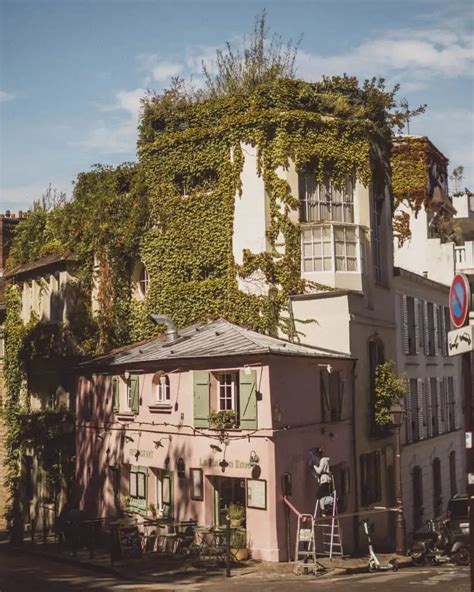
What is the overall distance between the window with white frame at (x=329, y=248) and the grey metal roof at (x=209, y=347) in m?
2.66

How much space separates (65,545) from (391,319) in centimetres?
1252

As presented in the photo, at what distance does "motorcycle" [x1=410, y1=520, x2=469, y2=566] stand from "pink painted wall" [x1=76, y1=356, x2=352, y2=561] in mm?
2928

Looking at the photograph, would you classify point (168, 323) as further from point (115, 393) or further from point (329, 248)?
point (329, 248)

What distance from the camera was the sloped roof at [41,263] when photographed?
102ft

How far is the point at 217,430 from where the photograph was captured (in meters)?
21.8

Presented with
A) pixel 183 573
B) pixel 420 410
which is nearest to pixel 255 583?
pixel 183 573

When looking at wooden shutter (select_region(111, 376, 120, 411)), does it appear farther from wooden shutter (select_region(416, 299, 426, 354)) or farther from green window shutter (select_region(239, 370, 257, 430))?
wooden shutter (select_region(416, 299, 426, 354))

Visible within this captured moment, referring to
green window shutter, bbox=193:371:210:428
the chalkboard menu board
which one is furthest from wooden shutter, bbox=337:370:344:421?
the chalkboard menu board

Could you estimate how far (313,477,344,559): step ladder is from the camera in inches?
848

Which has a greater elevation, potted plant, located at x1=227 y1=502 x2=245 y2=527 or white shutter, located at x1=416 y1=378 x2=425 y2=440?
white shutter, located at x1=416 y1=378 x2=425 y2=440

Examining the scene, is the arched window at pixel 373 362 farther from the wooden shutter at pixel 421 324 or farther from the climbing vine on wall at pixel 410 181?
the climbing vine on wall at pixel 410 181

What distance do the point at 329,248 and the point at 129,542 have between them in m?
10.4

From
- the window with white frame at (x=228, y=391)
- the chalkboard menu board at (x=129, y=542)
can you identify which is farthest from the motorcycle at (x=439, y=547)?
the chalkboard menu board at (x=129, y=542)

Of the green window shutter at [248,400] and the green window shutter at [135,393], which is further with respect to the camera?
the green window shutter at [135,393]
